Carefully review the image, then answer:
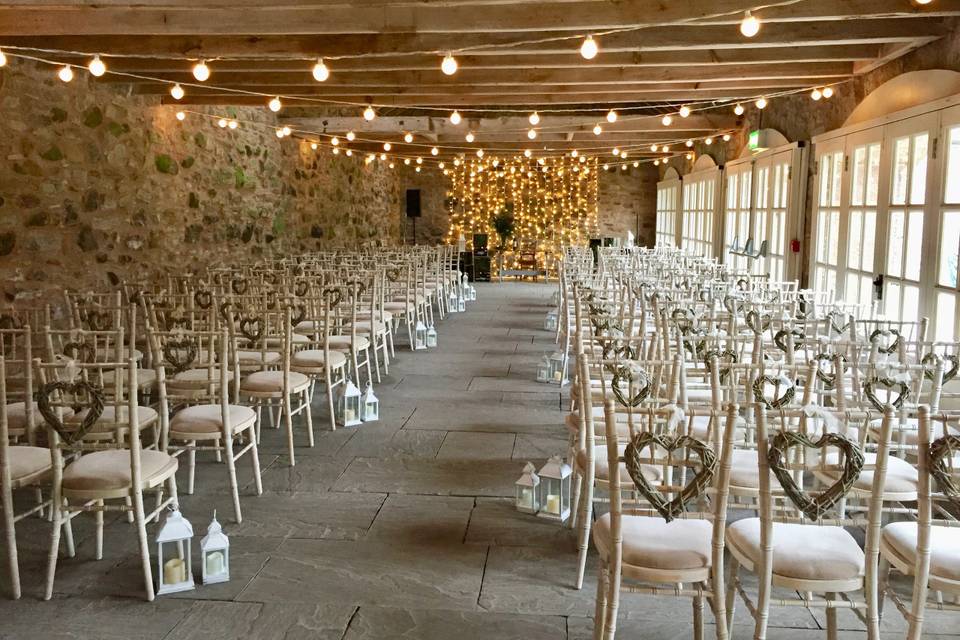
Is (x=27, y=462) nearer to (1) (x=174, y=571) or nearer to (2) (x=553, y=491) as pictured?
(1) (x=174, y=571)

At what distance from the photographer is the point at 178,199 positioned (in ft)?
28.7

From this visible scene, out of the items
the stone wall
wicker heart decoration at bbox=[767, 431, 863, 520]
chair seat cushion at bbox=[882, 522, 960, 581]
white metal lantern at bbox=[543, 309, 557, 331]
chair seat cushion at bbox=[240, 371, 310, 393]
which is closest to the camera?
wicker heart decoration at bbox=[767, 431, 863, 520]

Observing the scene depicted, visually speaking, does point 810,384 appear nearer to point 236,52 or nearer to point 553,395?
point 553,395

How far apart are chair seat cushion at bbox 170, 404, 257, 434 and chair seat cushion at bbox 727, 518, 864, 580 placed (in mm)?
2414

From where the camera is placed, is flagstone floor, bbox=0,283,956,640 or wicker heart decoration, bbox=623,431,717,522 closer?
wicker heart decoration, bbox=623,431,717,522

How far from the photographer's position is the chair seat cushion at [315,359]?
545 cm

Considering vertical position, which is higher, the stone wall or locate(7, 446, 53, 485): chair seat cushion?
the stone wall

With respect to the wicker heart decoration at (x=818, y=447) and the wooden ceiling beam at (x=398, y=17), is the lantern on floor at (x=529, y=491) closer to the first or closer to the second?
the wicker heart decoration at (x=818, y=447)

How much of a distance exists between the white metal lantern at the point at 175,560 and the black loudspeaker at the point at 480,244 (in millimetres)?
14912

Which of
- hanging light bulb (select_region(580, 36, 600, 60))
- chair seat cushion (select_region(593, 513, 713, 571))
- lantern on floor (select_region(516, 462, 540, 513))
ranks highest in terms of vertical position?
hanging light bulb (select_region(580, 36, 600, 60))

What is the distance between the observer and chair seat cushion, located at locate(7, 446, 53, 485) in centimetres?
322

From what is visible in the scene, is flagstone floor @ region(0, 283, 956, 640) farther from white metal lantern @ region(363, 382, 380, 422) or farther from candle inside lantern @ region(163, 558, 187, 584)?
white metal lantern @ region(363, 382, 380, 422)

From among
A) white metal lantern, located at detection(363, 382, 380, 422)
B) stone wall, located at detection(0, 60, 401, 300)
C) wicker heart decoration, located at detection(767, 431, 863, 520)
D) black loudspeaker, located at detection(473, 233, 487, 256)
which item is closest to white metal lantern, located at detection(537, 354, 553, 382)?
white metal lantern, located at detection(363, 382, 380, 422)

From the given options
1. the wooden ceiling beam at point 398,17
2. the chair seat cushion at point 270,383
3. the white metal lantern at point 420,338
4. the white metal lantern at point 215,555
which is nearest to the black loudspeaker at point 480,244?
the white metal lantern at point 420,338
